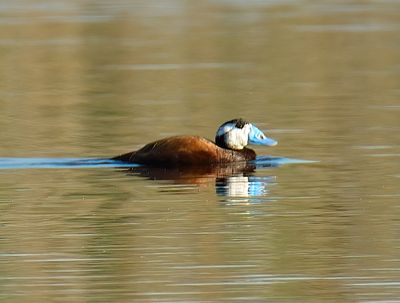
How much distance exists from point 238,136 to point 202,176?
115 centimetres

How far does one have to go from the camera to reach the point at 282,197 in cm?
1225

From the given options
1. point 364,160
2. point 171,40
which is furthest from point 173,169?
point 171,40

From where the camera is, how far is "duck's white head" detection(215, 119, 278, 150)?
14.9 m

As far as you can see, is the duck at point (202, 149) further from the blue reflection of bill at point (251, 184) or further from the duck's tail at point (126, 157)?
the blue reflection of bill at point (251, 184)

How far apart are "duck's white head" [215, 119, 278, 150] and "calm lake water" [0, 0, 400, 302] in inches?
10.3

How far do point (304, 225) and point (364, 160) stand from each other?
3480mm

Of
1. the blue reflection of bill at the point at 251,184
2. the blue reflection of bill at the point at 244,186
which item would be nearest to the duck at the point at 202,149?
the blue reflection of bill at the point at 251,184

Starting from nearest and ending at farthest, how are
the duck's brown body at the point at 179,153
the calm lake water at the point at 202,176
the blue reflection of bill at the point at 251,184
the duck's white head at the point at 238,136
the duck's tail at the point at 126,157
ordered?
the calm lake water at the point at 202,176, the blue reflection of bill at the point at 251,184, the duck's brown body at the point at 179,153, the duck's tail at the point at 126,157, the duck's white head at the point at 238,136

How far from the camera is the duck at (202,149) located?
14.5 meters

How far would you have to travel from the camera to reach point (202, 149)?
14602 mm

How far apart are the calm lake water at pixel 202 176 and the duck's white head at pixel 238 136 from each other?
26cm

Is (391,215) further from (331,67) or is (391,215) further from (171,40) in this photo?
(171,40)

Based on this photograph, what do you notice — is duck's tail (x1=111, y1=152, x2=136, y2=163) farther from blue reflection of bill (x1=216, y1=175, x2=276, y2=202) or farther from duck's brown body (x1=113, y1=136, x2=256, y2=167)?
blue reflection of bill (x1=216, y1=175, x2=276, y2=202)

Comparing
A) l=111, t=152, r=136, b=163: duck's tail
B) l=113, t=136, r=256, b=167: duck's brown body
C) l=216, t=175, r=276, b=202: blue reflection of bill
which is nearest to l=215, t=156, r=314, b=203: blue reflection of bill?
l=216, t=175, r=276, b=202: blue reflection of bill
